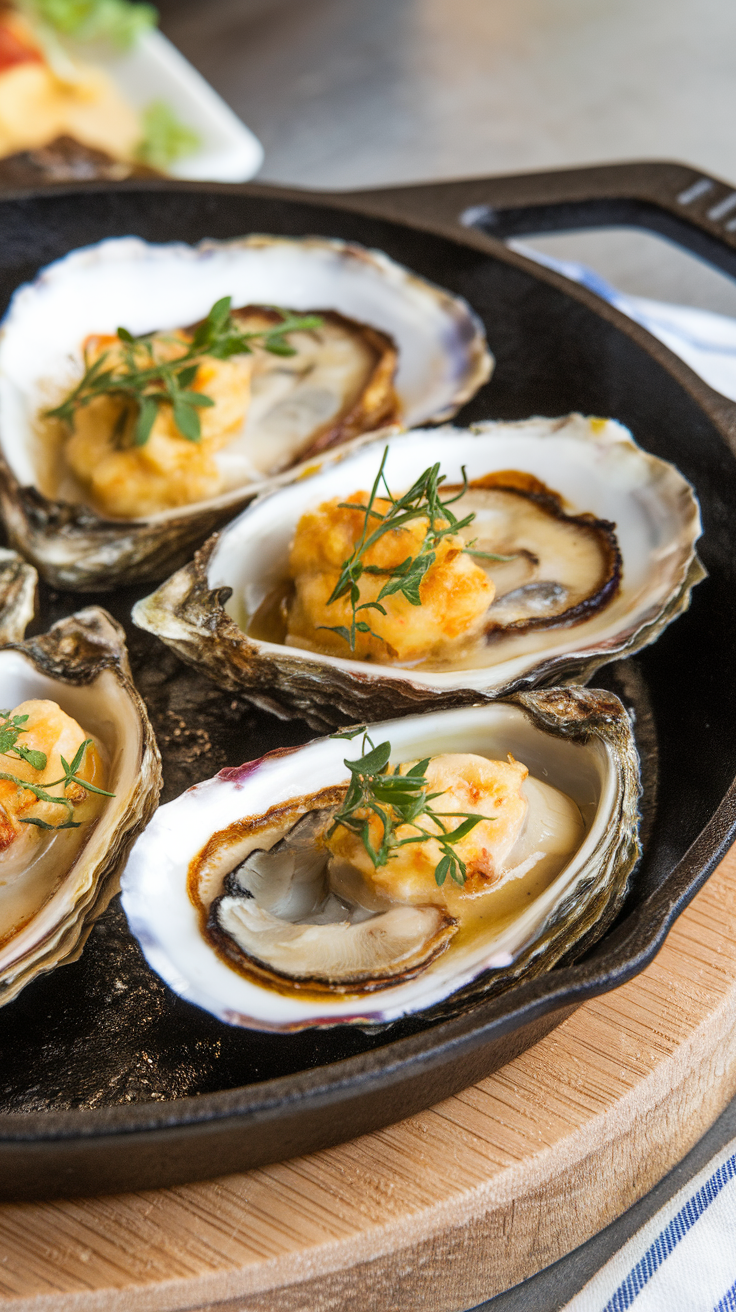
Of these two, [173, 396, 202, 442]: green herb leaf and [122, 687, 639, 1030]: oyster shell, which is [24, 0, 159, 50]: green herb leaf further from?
[122, 687, 639, 1030]: oyster shell

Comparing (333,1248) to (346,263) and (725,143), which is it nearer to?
(346,263)

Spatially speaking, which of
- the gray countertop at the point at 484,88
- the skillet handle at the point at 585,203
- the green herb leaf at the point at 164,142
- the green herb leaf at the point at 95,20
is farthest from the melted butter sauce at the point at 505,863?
the green herb leaf at the point at 95,20

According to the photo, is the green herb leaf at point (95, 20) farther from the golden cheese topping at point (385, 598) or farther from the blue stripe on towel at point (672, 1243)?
the blue stripe on towel at point (672, 1243)

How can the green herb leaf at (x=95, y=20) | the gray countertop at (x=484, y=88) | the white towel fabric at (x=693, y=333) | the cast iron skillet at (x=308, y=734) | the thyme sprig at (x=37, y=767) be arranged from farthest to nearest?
the gray countertop at (x=484, y=88) < the green herb leaf at (x=95, y=20) < the white towel fabric at (x=693, y=333) < the thyme sprig at (x=37, y=767) < the cast iron skillet at (x=308, y=734)

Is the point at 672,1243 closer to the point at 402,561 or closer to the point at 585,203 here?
the point at 402,561

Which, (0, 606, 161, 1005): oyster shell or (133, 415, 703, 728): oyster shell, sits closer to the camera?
(0, 606, 161, 1005): oyster shell

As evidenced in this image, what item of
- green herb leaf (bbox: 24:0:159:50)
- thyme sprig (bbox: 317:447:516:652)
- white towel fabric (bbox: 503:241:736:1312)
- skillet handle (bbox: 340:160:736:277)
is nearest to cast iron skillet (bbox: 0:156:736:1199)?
skillet handle (bbox: 340:160:736:277)

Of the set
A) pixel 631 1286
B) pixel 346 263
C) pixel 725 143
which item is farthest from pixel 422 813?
pixel 725 143
